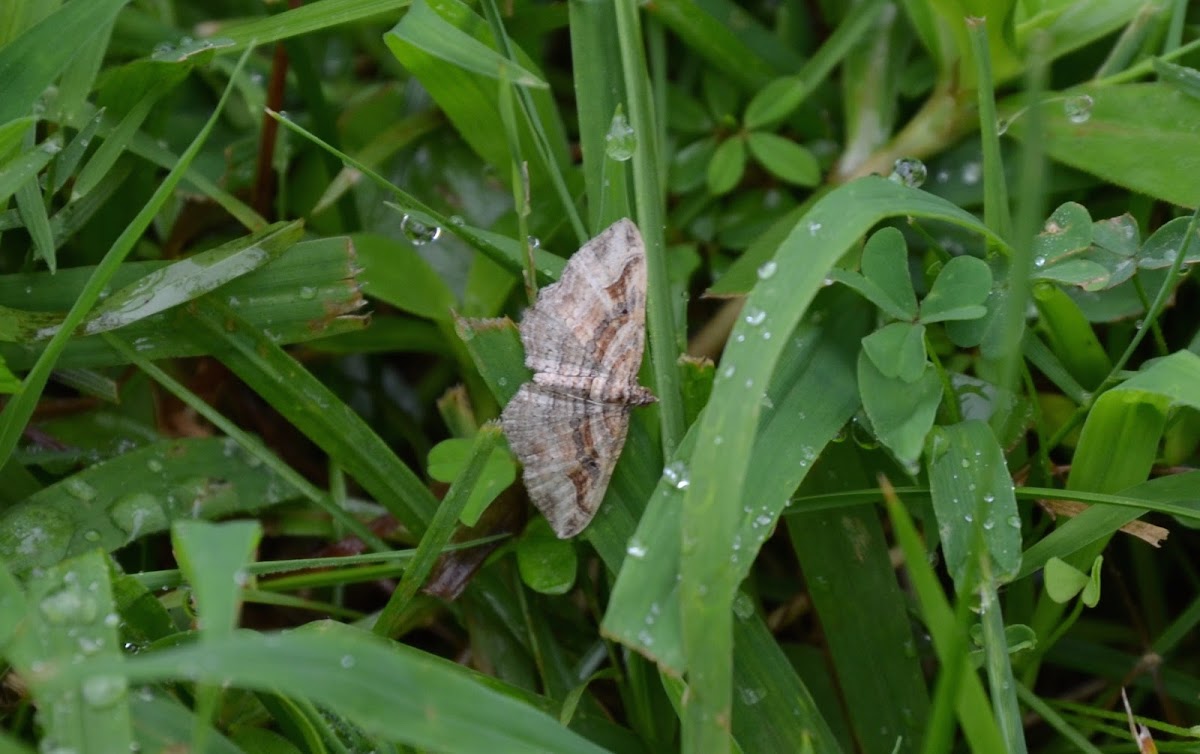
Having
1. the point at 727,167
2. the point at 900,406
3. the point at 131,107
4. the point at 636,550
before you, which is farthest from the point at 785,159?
the point at 131,107

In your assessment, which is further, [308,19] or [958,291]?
[308,19]

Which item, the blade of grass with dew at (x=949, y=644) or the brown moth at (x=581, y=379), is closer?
the blade of grass with dew at (x=949, y=644)

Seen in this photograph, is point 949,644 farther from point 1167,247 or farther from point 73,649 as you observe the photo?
point 73,649

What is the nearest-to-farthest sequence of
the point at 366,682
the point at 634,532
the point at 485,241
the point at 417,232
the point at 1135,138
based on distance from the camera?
1. the point at 366,682
2. the point at 634,532
3. the point at 485,241
4. the point at 1135,138
5. the point at 417,232

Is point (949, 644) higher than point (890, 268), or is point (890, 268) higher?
point (890, 268)

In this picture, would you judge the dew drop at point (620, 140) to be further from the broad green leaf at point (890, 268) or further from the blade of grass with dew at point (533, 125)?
the broad green leaf at point (890, 268)

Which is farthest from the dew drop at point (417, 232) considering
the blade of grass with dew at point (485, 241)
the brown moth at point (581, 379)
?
the brown moth at point (581, 379)

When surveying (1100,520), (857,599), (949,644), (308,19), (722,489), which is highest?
(308,19)

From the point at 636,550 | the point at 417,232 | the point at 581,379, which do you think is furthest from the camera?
the point at 417,232
